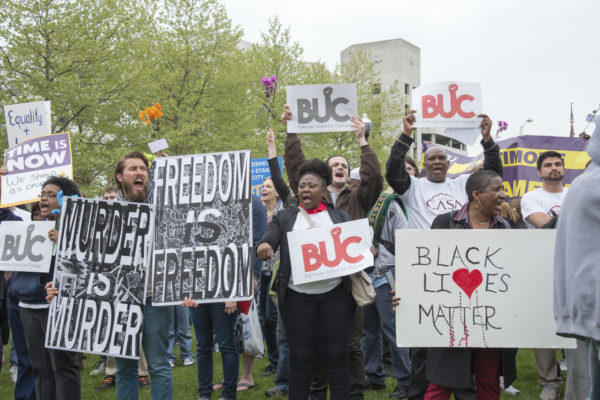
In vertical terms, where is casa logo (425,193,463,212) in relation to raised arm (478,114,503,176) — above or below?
below

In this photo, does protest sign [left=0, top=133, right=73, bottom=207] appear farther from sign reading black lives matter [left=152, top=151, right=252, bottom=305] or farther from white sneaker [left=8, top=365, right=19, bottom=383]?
sign reading black lives matter [left=152, top=151, right=252, bottom=305]

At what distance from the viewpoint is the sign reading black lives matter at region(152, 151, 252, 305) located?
163 inches

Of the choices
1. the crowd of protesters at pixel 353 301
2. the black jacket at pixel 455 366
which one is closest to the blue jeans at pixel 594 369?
the crowd of protesters at pixel 353 301

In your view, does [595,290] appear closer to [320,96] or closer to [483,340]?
[483,340]

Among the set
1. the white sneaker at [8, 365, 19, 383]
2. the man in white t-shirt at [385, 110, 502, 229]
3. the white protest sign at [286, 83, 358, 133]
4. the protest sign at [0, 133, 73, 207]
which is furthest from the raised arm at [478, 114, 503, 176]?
the white sneaker at [8, 365, 19, 383]

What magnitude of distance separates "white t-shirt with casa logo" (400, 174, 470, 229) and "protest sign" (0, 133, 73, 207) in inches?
161

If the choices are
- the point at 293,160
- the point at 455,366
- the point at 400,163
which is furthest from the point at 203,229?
the point at 455,366

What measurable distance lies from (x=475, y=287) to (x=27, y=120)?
625 centimetres

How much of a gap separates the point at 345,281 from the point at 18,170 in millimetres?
4548

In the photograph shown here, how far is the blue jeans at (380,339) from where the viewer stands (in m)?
5.29

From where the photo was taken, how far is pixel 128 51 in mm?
17875

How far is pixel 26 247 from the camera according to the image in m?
4.53

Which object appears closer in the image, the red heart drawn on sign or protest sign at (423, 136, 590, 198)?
the red heart drawn on sign

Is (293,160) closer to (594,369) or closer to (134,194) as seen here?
(134,194)
